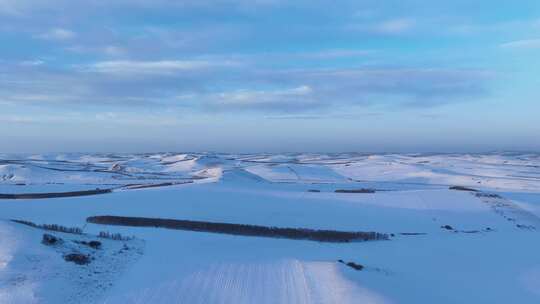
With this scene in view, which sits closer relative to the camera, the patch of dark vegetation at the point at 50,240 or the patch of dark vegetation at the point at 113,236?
the patch of dark vegetation at the point at 50,240

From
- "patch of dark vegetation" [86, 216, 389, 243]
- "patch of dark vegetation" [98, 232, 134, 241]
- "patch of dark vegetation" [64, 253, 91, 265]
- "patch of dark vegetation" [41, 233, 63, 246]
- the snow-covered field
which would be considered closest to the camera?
the snow-covered field

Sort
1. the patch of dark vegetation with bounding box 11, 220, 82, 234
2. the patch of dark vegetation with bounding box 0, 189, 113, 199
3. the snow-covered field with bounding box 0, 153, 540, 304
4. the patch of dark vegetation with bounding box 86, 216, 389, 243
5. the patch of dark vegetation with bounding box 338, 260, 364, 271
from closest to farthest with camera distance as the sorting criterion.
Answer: the snow-covered field with bounding box 0, 153, 540, 304 → the patch of dark vegetation with bounding box 338, 260, 364, 271 → the patch of dark vegetation with bounding box 11, 220, 82, 234 → the patch of dark vegetation with bounding box 86, 216, 389, 243 → the patch of dark vegetation with bounding box 0, 189, 113, 199

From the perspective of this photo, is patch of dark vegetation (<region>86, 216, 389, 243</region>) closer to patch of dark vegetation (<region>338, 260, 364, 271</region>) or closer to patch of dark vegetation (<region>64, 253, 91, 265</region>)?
patch of dark vegetation (<region>338, 260, 364, 271</region>)

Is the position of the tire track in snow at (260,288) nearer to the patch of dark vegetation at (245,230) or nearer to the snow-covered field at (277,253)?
the snow-covered field at (277,253)

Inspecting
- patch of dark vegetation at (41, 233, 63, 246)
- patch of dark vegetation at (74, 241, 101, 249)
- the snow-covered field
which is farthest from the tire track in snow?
patch of dark vegetation at (41, 233, 63, 246)

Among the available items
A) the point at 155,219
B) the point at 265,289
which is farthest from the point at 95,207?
the point at 265,289

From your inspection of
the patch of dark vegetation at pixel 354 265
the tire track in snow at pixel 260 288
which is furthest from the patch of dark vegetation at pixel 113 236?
the patch of dark vegetation at pixel 354 265
